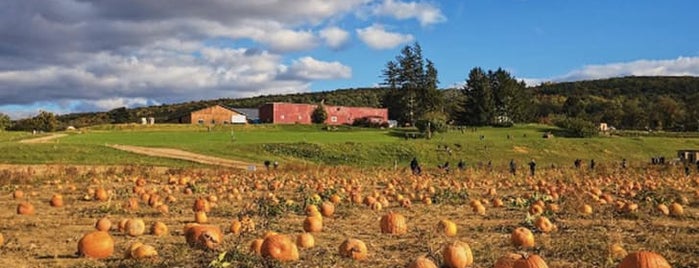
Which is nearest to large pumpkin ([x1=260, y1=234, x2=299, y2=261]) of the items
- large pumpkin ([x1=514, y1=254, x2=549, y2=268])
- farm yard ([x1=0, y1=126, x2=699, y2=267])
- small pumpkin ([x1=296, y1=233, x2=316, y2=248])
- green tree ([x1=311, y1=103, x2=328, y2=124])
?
farm yard ([x1=0, y1=126, x2=699, y2=267])

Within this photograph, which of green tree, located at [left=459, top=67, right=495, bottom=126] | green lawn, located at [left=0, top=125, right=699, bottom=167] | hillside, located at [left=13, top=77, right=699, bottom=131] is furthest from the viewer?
hillside, located at [left=13, top=77, right=699, bottom=131]

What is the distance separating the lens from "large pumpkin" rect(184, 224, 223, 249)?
8695mm

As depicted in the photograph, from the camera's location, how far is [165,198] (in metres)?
16.3

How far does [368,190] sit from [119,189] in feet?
24.1

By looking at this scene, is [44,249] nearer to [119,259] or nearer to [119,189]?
[119,259]

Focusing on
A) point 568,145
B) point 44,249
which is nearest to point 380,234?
point 44,249

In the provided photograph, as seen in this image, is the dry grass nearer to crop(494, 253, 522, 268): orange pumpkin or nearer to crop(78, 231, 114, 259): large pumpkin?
crop(78, 231, 114, 259): large pumpkin

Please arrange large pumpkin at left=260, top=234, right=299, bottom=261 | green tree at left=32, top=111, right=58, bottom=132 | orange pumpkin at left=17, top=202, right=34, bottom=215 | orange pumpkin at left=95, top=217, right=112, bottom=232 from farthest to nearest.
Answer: green tree at left=32, top=111, right=58, bottom=132
orange pumpkin at left=17, top=202, right=34, bottom=215
orange pumpkin at left=95, top=217, right=112, bottom=232
large pumpkin at left=260, top=234, right=299, bottom=261

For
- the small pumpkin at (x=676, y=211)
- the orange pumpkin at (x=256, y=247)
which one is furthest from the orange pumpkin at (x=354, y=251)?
the small pumpkin at (x=676, y=211)

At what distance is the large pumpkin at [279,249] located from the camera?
780 centimetres

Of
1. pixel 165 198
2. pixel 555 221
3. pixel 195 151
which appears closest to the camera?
pixel 555 221

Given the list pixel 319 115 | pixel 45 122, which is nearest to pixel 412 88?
pixel 319 115

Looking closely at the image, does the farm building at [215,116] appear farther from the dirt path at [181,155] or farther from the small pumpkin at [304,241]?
the small pumpkin at [304,241]

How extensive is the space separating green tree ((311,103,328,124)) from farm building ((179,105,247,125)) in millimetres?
11583
